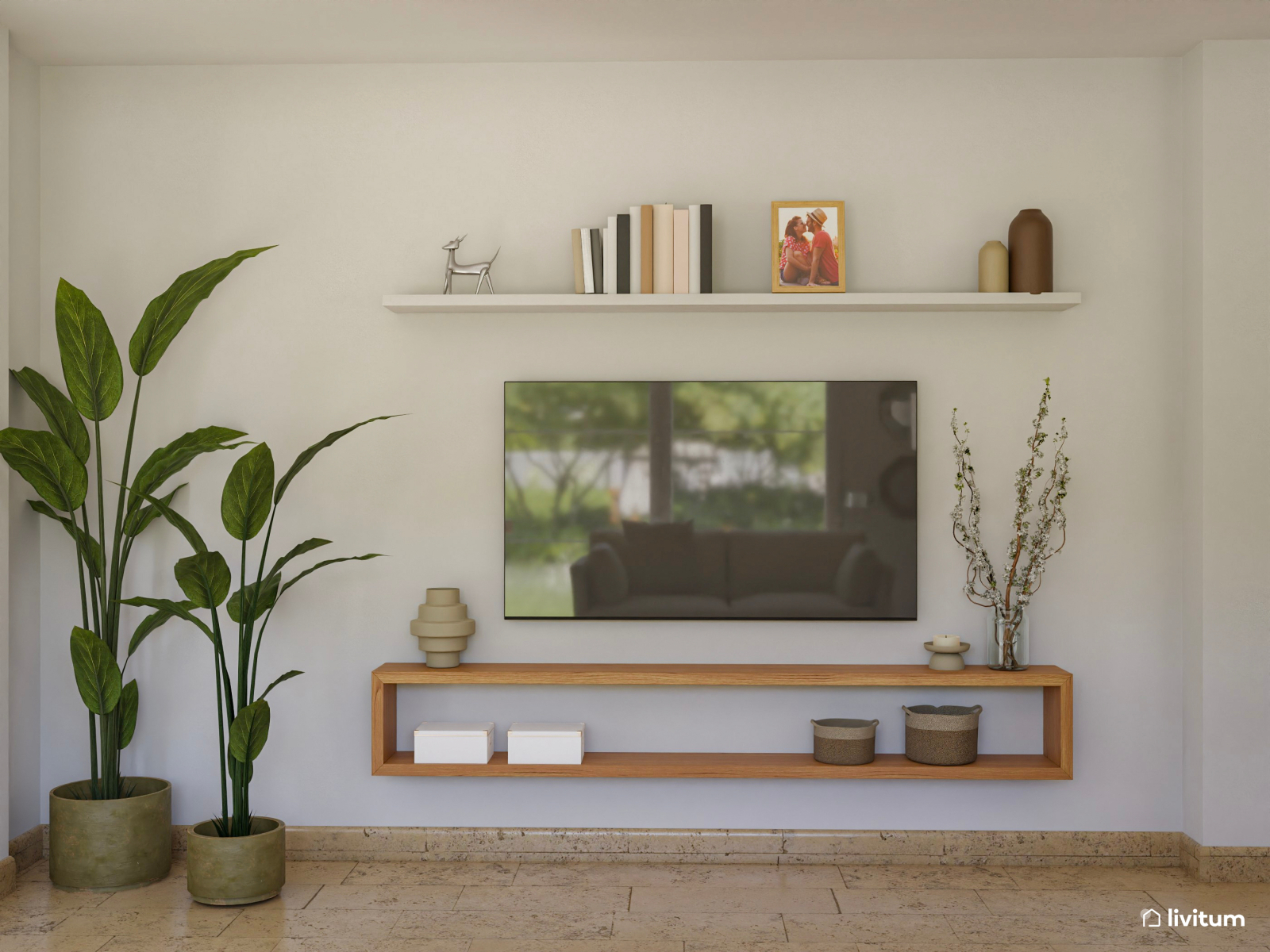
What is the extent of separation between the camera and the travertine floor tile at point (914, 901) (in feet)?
10.0

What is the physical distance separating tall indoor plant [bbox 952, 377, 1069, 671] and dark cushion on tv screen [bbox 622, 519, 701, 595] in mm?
871

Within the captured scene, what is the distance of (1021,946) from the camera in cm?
281

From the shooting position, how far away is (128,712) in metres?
3.31

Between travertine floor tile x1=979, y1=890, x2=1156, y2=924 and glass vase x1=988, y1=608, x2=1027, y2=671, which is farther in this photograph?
glass vase x1=988, y1=608, x2=1027, y2=671

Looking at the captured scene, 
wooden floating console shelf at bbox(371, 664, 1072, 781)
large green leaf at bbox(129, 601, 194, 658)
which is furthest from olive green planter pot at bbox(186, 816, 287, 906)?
large green leaf at bbox(129, 601, 194, 658)

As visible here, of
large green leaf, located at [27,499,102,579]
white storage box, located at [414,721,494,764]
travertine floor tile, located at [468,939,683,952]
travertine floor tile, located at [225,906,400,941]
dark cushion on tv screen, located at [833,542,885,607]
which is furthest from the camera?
dark cushion on tv screen, located at [833,542,885,607]

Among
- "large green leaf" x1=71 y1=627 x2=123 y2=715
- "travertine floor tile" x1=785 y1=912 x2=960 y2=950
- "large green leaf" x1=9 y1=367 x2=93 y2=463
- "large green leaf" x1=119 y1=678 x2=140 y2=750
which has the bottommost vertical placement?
"travertine floor tile" x1=785 y1=912 x2=960 y2=950

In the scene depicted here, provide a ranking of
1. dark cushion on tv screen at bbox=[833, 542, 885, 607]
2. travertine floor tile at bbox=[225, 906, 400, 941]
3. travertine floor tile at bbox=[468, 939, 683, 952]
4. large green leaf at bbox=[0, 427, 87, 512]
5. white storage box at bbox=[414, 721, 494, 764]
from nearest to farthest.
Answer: travertine floor tile at bbox=[468, 939, 683, 952]
travertine floor tile at bbox=[225, 906, 400, 941]
large green leaf at bbox=[0, 427, 87, 512]
white storage box at bbox=[414, 721, 494, 764]
dark cushion on tv screen at bbox=[833, 542, 885, 607]

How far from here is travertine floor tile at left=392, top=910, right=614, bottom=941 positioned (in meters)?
2.89

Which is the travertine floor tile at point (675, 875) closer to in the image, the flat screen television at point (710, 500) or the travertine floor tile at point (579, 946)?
the travertine floor tile at point (579, 946)

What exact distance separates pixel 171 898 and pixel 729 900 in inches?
65.2

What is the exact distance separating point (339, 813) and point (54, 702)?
102 centimetres

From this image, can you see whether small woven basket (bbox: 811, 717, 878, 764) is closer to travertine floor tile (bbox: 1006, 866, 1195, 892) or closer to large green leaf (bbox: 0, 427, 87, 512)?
travertine floor tile (bbox: 1006, 866, 1195, 892)

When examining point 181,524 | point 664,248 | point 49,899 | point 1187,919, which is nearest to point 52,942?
point 49,899
